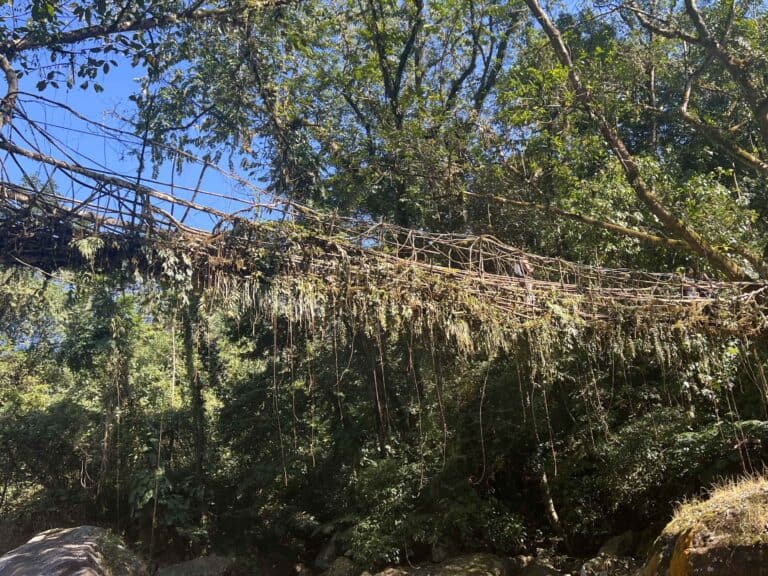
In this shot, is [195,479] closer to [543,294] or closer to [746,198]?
[543,294]

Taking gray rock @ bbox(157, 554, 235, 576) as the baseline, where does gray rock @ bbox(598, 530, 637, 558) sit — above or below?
above

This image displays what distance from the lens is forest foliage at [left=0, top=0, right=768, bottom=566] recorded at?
5984mm

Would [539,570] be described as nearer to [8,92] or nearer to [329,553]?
[329,553]

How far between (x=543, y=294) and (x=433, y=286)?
3.80ft

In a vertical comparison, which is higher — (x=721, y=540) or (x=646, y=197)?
(x=646, y=197)

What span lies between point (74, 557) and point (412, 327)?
553 cm

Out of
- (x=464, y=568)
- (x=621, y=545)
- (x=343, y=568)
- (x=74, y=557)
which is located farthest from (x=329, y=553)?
(x=621, y=545)

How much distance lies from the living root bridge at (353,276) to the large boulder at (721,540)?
1.79 metres

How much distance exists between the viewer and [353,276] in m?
4.95

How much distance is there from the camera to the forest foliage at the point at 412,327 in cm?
598

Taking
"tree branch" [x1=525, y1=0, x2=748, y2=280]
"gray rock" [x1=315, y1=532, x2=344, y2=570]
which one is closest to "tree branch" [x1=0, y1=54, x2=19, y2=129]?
"tree branch" [x1=525, y1=0, x2=748, y2=280]

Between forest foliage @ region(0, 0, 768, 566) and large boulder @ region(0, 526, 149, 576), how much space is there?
91 centimetres

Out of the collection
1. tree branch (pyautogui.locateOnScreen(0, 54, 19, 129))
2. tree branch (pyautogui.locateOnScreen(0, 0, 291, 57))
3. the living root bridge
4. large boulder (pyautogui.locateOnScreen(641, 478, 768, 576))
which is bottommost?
large boulder (pyautogui.locateOnScreen(641, 478, 768, 576))

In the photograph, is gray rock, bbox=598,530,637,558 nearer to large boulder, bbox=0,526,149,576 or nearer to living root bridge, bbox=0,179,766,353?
living root bridge, bbox=0,179,766,353
